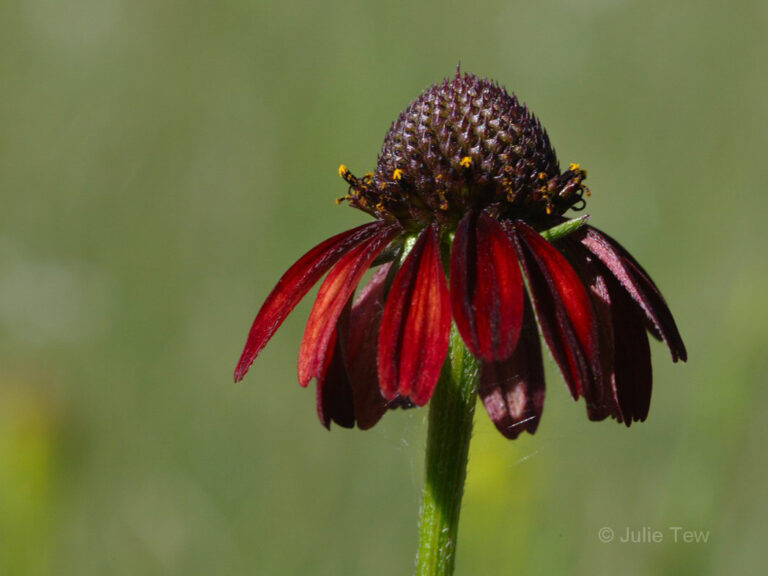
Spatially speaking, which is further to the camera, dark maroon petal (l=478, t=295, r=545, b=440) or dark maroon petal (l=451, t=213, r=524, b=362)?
dark maroon petal (l=478, t=295, r=545, b=440)

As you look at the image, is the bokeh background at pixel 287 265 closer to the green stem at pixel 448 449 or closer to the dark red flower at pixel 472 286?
the dark red flower at pixel 472 286

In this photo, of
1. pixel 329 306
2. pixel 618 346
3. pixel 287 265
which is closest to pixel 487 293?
pixel 329 306

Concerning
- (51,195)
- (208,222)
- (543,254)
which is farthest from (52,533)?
(51,195)

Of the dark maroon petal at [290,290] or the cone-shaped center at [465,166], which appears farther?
the cone-shaped center at [465,166]

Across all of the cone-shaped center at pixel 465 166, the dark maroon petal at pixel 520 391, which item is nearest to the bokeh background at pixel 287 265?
the dark maroon petal at pixel 520 391

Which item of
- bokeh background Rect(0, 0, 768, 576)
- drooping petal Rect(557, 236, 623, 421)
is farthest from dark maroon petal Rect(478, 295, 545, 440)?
bokeh background Rect(0, 0, 768, 576)

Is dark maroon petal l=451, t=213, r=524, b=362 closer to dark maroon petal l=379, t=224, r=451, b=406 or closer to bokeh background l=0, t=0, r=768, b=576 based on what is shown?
dark maroon petal l=379, t=224, r=451, b=406
